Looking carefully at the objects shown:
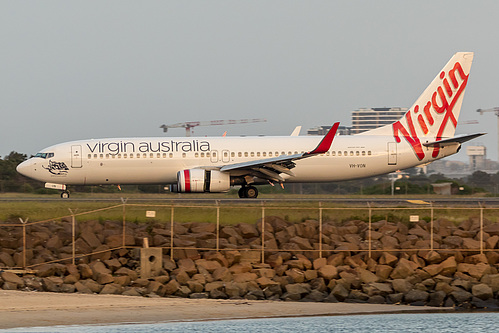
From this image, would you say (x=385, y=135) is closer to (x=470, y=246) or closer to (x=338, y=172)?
(x=338, y=172)

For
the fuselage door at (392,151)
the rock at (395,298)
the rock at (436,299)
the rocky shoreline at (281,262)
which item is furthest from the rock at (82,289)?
the fuselage door at (392,151)

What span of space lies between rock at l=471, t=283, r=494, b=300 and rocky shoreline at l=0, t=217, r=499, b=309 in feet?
0.09

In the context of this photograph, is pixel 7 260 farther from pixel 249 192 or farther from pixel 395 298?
pixel 249 192

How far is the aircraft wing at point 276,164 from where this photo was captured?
32.3 metres

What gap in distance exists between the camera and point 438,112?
37375 millimetres

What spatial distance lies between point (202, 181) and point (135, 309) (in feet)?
54.8

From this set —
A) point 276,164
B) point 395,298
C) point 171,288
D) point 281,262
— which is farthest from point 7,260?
point 276,164

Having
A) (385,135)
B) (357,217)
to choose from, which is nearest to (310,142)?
(385,135)

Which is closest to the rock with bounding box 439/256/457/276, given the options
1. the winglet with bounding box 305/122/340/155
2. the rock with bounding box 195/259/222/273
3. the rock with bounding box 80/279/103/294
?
the rock with bounding box 195/259/222/273

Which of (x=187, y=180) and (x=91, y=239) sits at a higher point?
(x=187, y=180)

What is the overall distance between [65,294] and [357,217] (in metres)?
11.3

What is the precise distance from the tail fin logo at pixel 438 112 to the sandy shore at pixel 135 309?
62.2 ft

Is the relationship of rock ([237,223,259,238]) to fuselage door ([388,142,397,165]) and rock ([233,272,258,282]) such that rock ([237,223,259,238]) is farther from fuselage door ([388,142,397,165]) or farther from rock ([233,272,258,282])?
fuselage door ([388,142,397,165])

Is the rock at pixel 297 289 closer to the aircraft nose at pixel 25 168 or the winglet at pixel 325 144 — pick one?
the winglet at pixel 325 144
